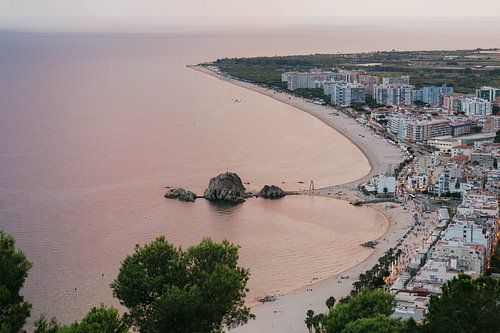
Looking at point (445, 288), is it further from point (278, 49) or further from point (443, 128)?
point (278, 49)

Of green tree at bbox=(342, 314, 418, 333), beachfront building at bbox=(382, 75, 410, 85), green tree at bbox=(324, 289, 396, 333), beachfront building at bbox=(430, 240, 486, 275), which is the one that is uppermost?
beachfront building at bbox=(382, 75, 410, 85)

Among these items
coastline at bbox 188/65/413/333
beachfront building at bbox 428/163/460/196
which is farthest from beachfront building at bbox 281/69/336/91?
beachfront building at bbox 428/163/460/196

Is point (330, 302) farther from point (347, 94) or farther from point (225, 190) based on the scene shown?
point (347, 94)

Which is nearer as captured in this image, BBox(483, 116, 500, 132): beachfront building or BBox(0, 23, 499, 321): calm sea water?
BBox(0, 23, 499, 321): calm sea water

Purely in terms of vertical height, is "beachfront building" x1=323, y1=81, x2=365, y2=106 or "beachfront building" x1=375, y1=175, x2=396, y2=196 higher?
"beachfront building" x1=323, y1=81, x2=365, y2=106

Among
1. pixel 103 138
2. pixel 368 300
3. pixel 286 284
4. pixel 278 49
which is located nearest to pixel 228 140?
pixel 103 138

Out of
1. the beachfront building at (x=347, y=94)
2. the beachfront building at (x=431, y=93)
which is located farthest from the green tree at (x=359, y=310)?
the beachfront building at (x=347, y=94)

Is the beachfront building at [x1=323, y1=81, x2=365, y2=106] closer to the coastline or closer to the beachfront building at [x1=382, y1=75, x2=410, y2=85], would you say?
the beachfront building at [x1=382, y1=75, x2=410, y2=85]
